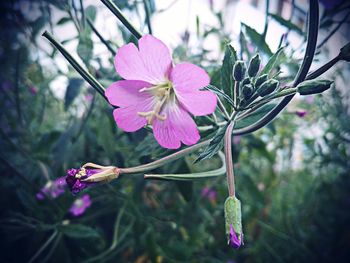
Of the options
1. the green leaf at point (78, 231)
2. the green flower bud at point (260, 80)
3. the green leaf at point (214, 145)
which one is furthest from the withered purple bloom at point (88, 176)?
the green leaf at point (78, 231)

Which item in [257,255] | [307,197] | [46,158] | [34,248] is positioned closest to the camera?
[34,248]

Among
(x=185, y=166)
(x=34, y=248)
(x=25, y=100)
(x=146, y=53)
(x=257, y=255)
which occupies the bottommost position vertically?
(x=257, y=255)

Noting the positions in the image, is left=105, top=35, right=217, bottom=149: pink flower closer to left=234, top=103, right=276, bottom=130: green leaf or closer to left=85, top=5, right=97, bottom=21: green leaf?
left=234, top=103, right=276, bottom=130: green leaf

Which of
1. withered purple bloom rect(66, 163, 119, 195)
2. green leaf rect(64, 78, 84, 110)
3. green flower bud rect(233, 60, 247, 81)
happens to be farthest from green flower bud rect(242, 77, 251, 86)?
green leaf rect(64, 78, 84, 110)

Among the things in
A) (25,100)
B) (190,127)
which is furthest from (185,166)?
(25,100)

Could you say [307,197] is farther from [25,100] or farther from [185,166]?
[25,100]

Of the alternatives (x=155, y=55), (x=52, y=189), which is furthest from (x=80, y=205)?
(x=155, y=55)

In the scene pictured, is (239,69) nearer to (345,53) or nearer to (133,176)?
(345,53)
